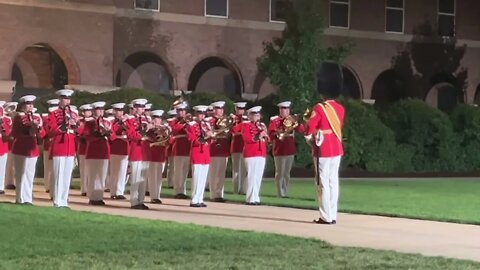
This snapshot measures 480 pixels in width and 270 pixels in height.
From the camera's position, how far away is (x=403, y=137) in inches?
1588

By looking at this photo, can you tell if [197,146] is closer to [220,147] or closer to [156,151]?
[156,151]

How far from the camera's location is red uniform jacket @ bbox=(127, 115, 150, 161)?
66.3 ft

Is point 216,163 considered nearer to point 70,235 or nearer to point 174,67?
point 70,235

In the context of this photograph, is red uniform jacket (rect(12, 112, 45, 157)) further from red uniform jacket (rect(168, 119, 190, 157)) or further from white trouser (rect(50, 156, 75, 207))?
red uniform jacket (rect(168, 119, 190, 157))

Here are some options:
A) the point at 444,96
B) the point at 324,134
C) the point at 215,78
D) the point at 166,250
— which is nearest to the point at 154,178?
the point at 324,134

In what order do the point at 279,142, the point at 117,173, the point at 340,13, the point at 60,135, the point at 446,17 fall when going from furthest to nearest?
the point at 446,17 < the point at 340,13 < the point at 279,142 < the point at 117,173 < the point at 60,135

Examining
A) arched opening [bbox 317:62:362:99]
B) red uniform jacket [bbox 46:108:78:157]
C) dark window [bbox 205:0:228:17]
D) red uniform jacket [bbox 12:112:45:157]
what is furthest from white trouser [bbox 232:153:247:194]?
dark window [bbox 205:0:228:17]

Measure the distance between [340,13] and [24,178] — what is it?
32.6 metres

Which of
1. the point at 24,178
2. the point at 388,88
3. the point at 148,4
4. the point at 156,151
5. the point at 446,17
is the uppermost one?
the point at 446,17

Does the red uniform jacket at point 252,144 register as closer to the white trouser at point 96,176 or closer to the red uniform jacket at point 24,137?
the white trouser at point 96,176

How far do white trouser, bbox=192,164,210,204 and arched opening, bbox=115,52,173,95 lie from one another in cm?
2434


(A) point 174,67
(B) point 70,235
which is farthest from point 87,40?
(B) point 70,235

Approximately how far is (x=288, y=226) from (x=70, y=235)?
4202 mm

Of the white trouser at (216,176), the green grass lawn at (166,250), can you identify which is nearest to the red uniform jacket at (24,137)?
the green grass lawn at (166,250)
